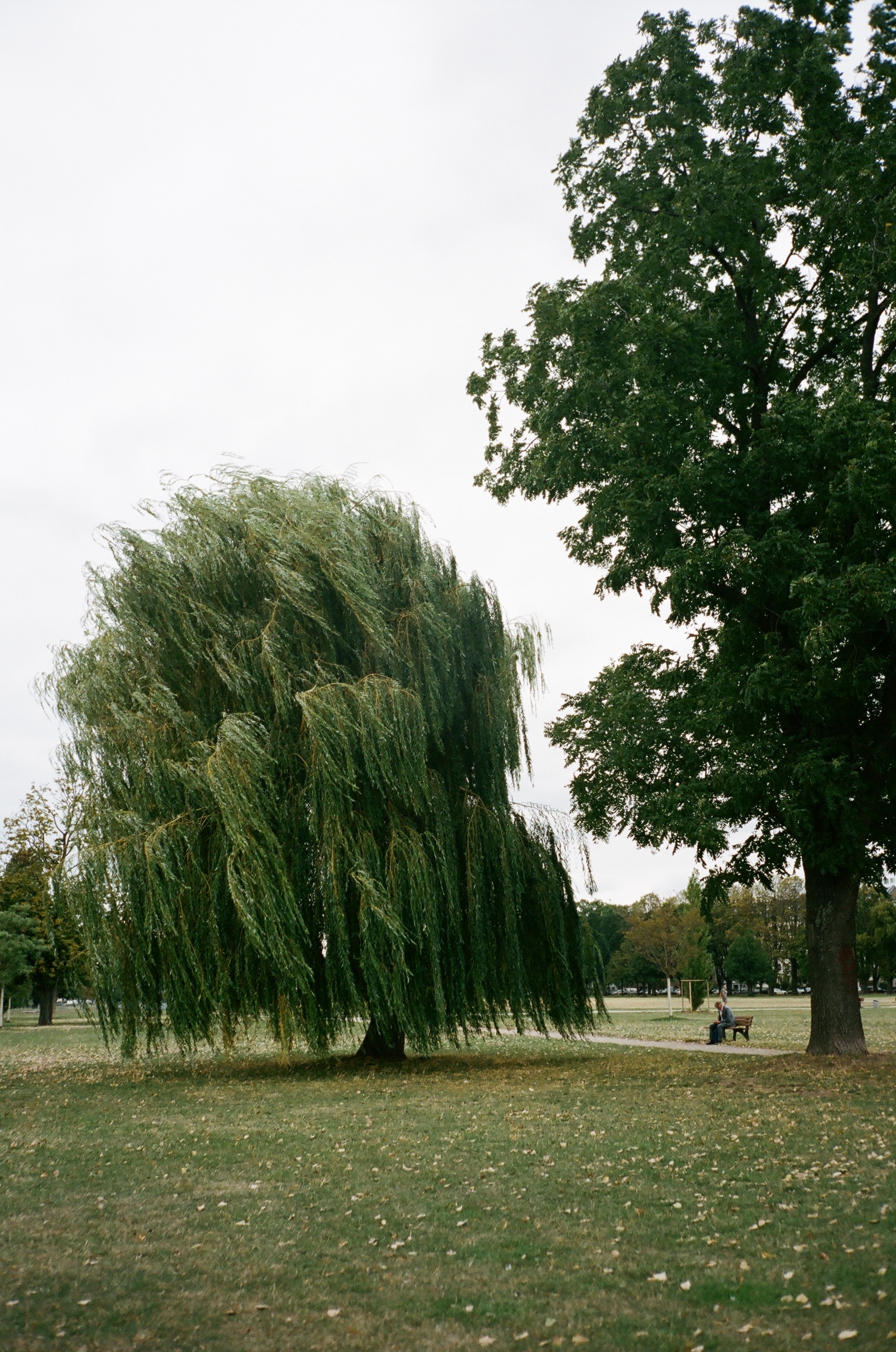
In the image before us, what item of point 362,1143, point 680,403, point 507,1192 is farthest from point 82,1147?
point 680,403

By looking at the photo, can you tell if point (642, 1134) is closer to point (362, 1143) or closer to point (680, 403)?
point (362, 1143)

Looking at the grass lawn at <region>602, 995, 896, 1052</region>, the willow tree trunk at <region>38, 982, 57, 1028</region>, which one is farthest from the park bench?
the willow tree trunk at <region>38, 982, 57, 1028</region>

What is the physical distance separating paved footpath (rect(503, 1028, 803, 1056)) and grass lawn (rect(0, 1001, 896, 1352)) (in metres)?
6.50

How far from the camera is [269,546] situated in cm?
1638

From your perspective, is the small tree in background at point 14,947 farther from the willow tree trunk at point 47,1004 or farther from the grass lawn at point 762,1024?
the grass lawn at point 762,1024

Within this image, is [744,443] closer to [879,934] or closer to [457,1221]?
[457,1221]

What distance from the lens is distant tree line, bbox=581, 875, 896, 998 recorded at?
47.0 meters

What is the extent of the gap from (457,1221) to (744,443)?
13.3 m

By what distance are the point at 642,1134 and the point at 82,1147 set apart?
5287 mm

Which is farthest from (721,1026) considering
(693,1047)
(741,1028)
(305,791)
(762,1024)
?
(305,791)

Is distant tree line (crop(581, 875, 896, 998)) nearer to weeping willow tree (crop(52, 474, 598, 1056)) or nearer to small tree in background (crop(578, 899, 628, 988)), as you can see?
small tree in background (crop(578, 899, 628, 988))

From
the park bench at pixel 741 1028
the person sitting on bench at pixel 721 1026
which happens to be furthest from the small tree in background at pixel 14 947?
the park bench at pixel 741 1028

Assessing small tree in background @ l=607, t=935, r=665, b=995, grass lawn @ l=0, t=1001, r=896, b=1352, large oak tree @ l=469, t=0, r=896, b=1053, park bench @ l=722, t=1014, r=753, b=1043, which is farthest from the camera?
small tree in background @ l=607, t=935, r=665, b=995

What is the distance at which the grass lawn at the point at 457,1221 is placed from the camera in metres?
4.79
